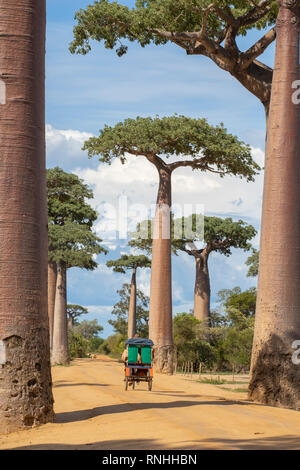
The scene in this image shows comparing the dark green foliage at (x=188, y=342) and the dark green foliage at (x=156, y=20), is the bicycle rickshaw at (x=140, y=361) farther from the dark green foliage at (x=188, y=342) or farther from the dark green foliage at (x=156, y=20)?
the dark green foliage at (x=188, y=342)

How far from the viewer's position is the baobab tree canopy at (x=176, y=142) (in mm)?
27016

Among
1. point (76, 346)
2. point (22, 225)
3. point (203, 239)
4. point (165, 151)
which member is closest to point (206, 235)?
point (203, 239)

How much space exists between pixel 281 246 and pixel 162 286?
13221 millimetres

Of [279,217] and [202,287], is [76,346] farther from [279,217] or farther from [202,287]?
[279,217]

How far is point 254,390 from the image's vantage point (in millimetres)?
14977

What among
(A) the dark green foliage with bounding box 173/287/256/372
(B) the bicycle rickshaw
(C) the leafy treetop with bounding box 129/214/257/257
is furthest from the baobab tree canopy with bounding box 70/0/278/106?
(C) the leafy treetop with bounding box 129/214/257/257

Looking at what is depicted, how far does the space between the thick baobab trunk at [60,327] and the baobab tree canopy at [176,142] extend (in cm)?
831

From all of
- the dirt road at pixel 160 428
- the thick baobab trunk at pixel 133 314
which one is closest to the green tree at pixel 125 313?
the thick baobab trunk at pixel 133 314

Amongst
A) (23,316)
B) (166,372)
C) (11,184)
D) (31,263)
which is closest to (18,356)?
(23,316)

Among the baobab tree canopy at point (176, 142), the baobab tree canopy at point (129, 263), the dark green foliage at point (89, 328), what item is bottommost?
the dark green foliage at point (89, 328)

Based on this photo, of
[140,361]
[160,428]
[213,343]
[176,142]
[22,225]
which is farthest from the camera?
[213,343]

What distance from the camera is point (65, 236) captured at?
33.3m

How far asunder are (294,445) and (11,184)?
5132 mm
